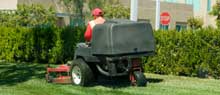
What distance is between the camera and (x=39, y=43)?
19312 mm

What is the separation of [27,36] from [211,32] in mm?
8173

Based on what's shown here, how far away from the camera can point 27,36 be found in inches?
776

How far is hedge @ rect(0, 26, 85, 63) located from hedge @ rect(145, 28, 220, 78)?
12.3 feet

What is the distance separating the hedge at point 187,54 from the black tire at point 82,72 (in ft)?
13.7

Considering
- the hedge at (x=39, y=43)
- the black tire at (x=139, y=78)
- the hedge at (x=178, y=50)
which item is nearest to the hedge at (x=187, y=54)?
the hedge at (x=178, y=50)

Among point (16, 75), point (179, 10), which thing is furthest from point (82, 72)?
point (179, 10)

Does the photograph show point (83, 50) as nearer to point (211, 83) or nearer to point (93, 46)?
point (93, 46)

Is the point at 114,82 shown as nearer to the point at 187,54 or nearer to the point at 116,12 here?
the point at 187,54

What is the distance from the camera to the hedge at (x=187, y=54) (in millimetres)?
14016

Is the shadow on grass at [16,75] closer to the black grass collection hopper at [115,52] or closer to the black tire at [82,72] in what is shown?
the black tire at [82,72]

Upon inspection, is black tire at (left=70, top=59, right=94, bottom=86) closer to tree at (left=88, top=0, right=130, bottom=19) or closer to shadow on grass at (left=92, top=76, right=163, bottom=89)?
shadow on grass at (left=92, top=76, right=163, bottom=89)

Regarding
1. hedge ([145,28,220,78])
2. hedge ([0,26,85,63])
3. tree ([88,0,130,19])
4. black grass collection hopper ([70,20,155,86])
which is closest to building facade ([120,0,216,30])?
tree ([88,0,130,19])

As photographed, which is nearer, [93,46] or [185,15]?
[93,46]

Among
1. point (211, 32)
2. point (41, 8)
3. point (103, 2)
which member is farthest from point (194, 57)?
point (103, 2)
